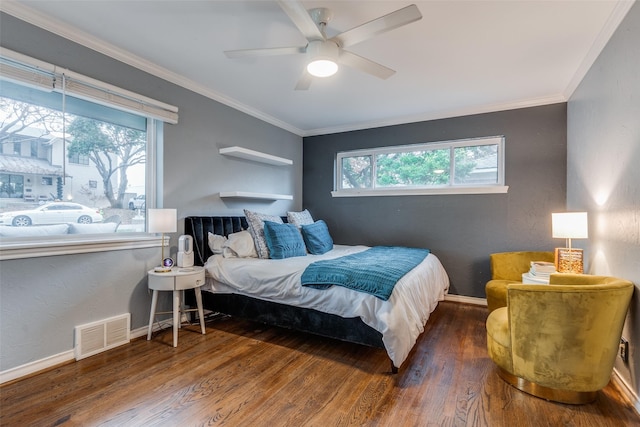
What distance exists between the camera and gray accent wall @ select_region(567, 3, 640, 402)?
1.81m

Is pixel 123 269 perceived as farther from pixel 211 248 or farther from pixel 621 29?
pixel 621 29

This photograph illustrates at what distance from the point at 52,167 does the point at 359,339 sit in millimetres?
2637

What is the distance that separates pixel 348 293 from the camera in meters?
2.24

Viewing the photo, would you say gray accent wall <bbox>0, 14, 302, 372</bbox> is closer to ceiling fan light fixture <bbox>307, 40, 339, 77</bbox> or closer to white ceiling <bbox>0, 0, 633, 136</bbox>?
white ceiling <bbox>0, 0, 633, 136</bbox>

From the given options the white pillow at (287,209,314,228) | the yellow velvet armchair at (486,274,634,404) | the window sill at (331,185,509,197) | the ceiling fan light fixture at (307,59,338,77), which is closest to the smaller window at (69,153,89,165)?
the ceiling fan light fixture at (307,59,338,77)

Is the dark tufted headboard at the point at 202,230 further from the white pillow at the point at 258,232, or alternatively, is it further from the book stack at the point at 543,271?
the book stack at the point at 543,271

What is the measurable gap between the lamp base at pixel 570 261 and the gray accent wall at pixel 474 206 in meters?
1.07

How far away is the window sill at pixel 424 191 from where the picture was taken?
3662 millimetres

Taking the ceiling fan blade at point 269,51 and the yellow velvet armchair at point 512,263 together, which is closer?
the ceiling fan blade at point 269,51

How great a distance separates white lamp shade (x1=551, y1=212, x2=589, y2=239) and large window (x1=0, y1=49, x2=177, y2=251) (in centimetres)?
366

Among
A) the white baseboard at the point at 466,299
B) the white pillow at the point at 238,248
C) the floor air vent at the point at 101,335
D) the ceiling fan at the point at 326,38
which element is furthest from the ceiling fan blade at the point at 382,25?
the white baseboard at the point at 466,299

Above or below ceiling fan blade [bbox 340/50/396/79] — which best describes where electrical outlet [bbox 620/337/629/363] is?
below

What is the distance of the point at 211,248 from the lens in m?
3.16

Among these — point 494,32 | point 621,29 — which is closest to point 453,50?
point 494,32
